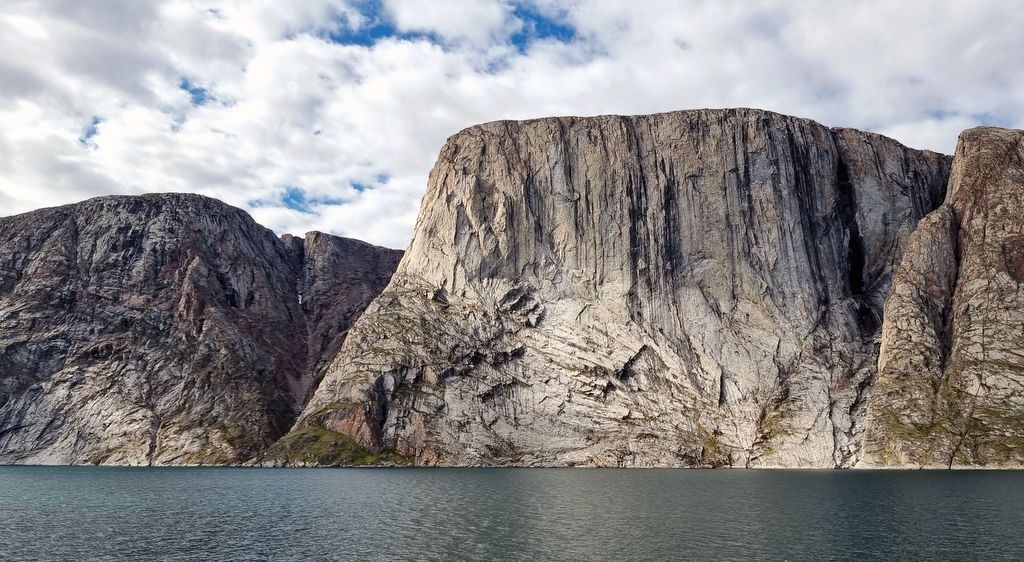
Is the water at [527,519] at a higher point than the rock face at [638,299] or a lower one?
lower

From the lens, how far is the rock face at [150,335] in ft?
447

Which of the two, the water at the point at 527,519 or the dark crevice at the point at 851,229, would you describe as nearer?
the water at the point at 527,519

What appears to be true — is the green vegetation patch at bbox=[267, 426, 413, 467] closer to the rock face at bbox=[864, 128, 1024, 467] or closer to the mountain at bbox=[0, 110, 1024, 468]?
the mountain at bbox=[0, 110, 1024, 468]

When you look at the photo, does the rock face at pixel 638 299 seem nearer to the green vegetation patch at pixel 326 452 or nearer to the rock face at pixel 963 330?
the green vegetation patch at pixel 326 452

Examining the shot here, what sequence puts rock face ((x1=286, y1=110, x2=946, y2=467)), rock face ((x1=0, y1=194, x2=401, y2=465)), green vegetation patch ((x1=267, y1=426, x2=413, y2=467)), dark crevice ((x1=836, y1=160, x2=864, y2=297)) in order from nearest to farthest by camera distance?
green vegetation patch ((x1=267, y1=426, x2=413, y2=467))
rock face ((x1=286, y1=110, x2=946, y2=467))
dark crevice ((x1=836, y1=160, x2=864, y2=297))
rock face ((x1=0, y1=194, x2=401, y2=465))

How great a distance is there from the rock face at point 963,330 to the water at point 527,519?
1396 cm

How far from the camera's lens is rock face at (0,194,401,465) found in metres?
136

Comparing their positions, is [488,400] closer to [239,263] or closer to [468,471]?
[468,471]

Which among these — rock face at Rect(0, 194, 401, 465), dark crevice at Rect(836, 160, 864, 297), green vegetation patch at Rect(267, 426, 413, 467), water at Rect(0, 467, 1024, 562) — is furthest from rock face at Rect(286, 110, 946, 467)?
water at Rect(0, 467, 1024, 562)

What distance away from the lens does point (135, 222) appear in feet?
573

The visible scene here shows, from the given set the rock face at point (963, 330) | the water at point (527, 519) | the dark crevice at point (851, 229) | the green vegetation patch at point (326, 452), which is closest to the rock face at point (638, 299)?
the dark crevice at point (851, 229)

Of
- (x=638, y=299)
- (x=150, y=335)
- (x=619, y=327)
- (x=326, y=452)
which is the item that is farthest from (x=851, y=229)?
(x=150, y=335)

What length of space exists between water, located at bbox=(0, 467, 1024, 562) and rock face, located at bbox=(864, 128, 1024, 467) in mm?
13960

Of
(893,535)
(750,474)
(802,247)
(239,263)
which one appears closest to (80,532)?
(893,535)
